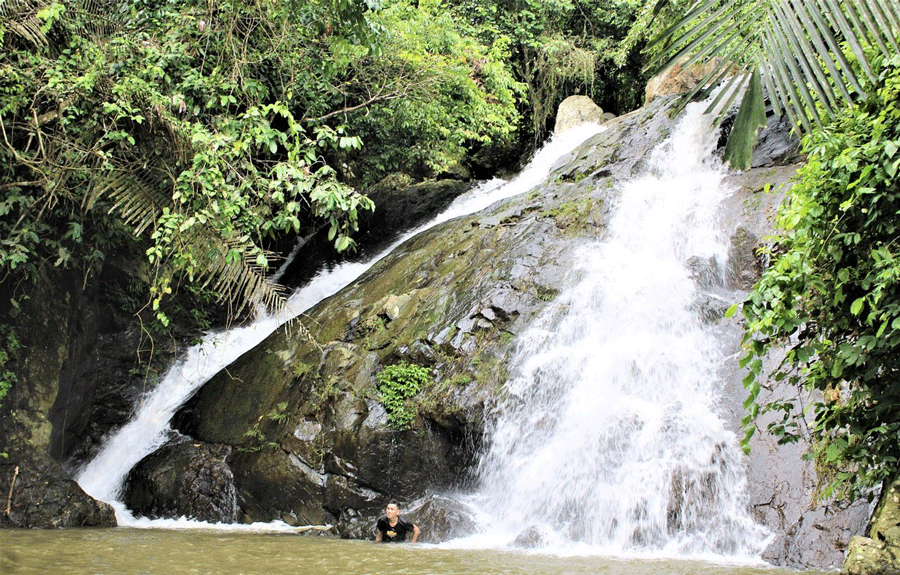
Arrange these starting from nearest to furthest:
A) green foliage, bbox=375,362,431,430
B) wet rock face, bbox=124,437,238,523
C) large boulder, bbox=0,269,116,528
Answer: large boulder, bbox=0,269,116,528, green foliage, bbox=375,362,431,430, wet rock face, bbox=124,437,238,523

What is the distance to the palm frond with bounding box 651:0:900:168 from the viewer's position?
4.83ft

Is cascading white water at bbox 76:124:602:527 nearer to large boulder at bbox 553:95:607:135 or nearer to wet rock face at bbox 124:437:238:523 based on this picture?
wet rock face at bbox 124:437:238:523

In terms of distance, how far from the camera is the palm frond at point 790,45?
1473 millimetres

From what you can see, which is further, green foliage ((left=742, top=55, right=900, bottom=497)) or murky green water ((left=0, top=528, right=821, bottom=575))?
murky green water ((left=0, top=528, right=821, bottom=575))

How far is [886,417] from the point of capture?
3.98 m

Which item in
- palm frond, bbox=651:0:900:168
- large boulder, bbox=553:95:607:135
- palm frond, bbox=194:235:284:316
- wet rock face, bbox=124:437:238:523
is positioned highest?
large boulder, bbox=553:95:607:135

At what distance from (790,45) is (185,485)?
903 centimetres

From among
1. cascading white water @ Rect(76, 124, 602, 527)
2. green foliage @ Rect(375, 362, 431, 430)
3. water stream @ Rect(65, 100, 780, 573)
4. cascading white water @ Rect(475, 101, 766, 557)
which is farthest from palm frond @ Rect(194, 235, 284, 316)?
cascading white water @ Rect(475, 101, 766, 557)

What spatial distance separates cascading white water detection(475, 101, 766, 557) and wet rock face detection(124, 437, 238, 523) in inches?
137

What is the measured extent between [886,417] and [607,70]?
54.8 feet

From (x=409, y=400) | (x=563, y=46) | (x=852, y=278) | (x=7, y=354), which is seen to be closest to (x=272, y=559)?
(x=409, y=400)

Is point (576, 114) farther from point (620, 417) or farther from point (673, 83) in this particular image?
point (620, 417)

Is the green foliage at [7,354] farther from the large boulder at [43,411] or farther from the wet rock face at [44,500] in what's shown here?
the wet rock face at [44,500]

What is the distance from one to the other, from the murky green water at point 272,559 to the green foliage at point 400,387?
1.74 metres
